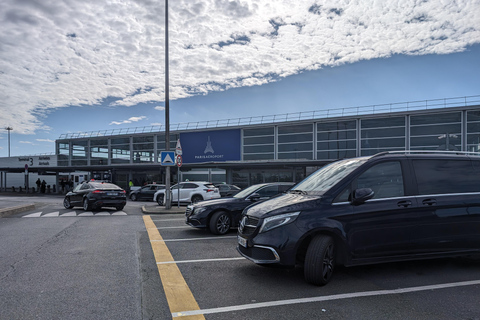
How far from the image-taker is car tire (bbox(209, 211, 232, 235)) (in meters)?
8.77

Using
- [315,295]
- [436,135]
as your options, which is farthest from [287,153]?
[315,295]

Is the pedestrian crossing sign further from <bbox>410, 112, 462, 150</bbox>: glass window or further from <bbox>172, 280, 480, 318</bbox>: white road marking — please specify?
<bbox>410, 112, 462, 150</bbox>: glass window

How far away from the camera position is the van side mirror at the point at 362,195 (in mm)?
4716

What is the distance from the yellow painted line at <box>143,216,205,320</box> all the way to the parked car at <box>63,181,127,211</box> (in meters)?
9.30

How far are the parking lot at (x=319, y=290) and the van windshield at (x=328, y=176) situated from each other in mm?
1275

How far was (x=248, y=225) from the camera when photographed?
506cm

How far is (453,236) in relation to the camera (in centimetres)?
514

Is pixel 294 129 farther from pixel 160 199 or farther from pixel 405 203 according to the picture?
pixel 405 203

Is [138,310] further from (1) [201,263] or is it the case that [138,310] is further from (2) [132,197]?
(2) [132,197]

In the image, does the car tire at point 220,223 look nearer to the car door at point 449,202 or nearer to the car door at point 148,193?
the car door at point 449,202

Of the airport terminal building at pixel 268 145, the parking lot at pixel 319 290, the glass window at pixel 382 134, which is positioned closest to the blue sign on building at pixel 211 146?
the airport terminal building at pixel 268 145

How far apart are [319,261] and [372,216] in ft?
3.33

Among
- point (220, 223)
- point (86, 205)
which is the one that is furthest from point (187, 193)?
point (220, 223)


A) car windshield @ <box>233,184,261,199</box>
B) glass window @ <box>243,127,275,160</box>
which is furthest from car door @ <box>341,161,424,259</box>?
glass window @ <box>243,127,275,160</box>
